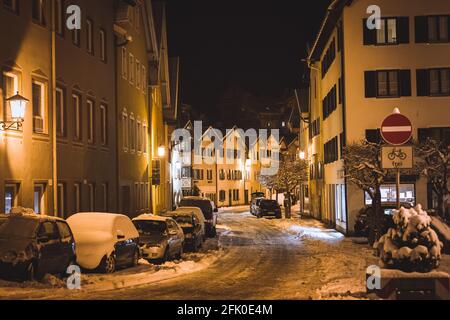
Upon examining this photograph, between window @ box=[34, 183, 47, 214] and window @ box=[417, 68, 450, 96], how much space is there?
68.1ft

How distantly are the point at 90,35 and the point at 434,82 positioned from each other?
1746cm

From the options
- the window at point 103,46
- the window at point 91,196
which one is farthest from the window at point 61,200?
the window at point 103,46

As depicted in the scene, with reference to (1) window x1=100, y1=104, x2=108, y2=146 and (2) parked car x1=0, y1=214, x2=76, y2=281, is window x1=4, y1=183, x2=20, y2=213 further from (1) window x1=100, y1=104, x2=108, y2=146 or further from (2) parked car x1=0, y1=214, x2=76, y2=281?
(1) window x1=100, y1=104, x2=108, y2=146

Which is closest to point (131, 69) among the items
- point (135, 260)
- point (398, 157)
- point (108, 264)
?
point (135, 260)

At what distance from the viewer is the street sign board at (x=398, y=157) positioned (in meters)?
14.2

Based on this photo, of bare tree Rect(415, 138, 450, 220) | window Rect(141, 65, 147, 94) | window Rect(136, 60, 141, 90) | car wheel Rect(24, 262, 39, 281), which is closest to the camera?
car wheel Rect(24, 262, 39, 281)

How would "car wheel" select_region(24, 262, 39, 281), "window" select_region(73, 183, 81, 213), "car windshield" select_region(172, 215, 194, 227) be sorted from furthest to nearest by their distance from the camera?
"car windshield" select_region(172, 215, 194, 227) → "window" select_region(73, 183, 81, 213) → "car wheel" select_region(24, 262, 39, 281)

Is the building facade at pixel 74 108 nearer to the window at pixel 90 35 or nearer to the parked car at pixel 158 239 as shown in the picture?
the window at pixel 90 35

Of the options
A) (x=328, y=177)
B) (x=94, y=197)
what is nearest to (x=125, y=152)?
(x=94, y=197)

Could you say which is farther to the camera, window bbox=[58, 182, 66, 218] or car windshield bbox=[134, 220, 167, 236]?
car windshield bbox=[134, 220, 167, 236]

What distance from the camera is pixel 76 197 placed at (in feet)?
81.4

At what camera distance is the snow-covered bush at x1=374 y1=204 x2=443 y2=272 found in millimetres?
12398

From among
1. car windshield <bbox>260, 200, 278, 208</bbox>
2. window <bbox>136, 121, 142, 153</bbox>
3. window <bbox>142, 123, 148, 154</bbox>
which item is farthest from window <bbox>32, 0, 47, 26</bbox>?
car windshield <bbox>260, 200, 278, 208</bbox>
